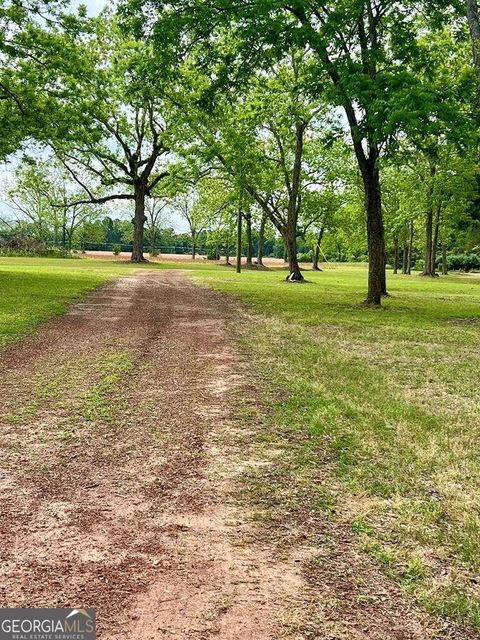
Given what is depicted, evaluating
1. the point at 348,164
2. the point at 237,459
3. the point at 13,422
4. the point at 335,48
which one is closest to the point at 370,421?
the point at 237,459

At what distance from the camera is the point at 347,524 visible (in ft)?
11.0

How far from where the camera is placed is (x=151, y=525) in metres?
3.28

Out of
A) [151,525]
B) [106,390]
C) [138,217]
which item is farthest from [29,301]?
[138,217]

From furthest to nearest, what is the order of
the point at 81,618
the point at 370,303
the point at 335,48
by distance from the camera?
the point at 370,303 < the point at 335,48 < the point at 81,618

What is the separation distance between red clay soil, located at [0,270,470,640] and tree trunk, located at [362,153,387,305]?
11362mm

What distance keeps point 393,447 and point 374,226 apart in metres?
13.3

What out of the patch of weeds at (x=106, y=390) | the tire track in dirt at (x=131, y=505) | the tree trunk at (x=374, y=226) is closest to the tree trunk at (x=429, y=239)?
the tree trunk at (x=374, y=226)

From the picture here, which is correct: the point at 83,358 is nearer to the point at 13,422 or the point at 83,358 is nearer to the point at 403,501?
the point at 13,422

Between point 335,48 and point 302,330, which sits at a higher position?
point 335,48

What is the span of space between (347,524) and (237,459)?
1213mm

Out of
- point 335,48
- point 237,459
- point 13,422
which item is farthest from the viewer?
point 335,48

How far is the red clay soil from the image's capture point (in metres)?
2.49

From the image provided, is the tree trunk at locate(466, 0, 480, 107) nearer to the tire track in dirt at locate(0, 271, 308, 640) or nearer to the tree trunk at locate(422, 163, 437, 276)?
the tire track in dirt at locate(0, 271, 308, 640)

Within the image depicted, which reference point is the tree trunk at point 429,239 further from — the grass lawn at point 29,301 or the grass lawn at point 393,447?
the grass lawn at point 393,447
